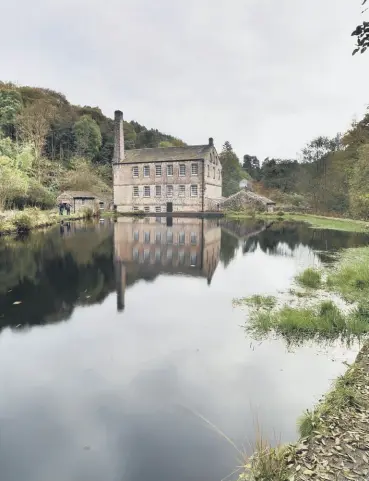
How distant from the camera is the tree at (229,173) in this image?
218 ft

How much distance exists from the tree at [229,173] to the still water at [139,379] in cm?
5809

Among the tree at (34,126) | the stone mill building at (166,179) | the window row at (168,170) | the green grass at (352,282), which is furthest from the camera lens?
the tree at (34,126)

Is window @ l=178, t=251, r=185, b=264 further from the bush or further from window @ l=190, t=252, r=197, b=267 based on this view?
the bush

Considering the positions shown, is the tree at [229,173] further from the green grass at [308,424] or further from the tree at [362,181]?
the green grass at [308,424]

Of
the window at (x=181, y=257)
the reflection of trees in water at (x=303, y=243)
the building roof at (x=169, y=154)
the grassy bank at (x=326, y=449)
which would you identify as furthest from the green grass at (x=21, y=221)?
the building roof at (x=169, y=154)

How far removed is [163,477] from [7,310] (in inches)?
227

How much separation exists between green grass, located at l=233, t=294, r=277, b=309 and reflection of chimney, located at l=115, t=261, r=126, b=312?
2.79 meters

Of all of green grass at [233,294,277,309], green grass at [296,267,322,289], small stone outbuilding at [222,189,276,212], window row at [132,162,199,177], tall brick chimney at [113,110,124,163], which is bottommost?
green grass at [233,294,277,309]

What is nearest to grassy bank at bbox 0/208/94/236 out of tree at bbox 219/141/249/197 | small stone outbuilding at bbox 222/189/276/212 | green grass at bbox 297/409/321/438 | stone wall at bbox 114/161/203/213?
stone wall at bbox 114/161/203/213

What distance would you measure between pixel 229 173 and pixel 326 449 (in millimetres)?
70598

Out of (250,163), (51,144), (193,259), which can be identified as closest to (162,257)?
(193,259)

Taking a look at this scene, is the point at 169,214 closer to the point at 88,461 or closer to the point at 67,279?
the point at 67,279

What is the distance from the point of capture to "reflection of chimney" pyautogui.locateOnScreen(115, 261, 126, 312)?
805cm

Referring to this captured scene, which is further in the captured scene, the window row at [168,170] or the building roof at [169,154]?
the building roof at [169,154]
